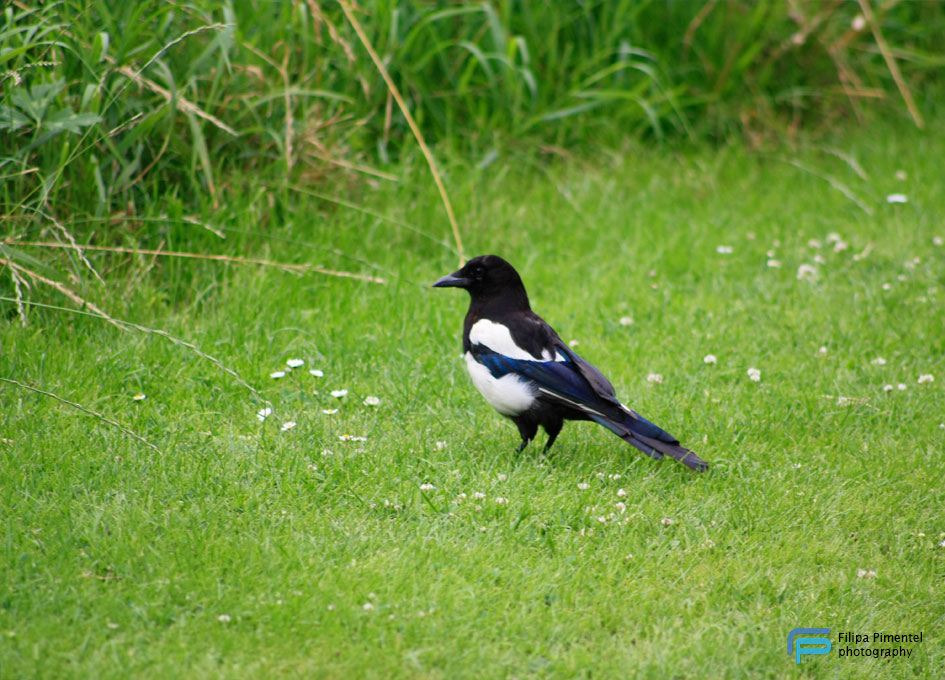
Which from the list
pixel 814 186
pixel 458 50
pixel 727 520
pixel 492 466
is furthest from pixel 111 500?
pixel 814 186

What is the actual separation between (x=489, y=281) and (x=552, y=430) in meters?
0.63

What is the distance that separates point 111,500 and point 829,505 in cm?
233

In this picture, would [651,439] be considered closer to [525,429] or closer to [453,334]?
[525,429]

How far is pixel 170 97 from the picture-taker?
4.64 metres

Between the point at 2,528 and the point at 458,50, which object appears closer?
the point at 2,528

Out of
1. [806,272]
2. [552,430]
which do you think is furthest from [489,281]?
[806,272]

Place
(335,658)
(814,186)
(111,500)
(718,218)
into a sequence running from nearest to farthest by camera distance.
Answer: (335,658)
(111,500)
(718,218)
(814,186)

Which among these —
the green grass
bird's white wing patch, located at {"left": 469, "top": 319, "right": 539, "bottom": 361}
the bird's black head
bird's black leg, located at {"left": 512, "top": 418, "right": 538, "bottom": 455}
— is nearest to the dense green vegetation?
the green grass

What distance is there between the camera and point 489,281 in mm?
3996

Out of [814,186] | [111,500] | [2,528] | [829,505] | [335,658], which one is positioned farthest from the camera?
[814,186]

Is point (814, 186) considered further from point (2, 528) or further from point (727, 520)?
point (2, 528)

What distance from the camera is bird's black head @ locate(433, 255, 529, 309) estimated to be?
3.97 m

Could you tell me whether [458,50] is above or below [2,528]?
above

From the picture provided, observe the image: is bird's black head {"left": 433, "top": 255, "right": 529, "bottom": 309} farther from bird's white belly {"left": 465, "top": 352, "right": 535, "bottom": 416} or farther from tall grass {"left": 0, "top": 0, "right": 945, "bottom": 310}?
tall grass {"left": 0, "top": 0, "right": 945, "bottom": 310}
